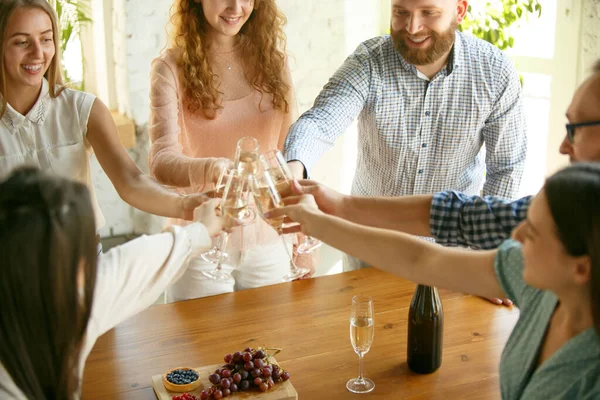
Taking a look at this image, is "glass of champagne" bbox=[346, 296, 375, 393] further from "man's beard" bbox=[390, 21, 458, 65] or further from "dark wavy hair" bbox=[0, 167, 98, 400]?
"man's beard" bbox=[390, 21, 458, 65]

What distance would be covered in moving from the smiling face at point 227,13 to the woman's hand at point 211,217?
1.08m

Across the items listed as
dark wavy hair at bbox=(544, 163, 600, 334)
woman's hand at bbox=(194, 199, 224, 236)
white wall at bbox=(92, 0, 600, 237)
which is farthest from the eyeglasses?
white wall at bbox=(92, 0, 600, 237)

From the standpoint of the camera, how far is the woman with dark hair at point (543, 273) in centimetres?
130

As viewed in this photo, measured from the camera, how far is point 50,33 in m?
2.53

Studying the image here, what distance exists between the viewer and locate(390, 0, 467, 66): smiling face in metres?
2.77

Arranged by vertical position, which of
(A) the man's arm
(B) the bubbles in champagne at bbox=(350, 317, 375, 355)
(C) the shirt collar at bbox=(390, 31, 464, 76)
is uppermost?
(C) the shirt collar at bbox=(390, 31, 464, 76)

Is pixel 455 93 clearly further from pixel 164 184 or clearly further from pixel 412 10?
pixel 164 184

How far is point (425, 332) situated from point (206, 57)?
151 centimetres

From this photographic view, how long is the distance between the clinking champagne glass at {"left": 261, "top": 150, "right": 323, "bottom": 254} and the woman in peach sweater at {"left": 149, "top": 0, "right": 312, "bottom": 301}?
733 millimetres

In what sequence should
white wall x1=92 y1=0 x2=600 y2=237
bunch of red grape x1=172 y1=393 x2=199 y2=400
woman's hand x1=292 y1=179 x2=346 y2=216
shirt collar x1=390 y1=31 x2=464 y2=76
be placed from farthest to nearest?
1. white wall x1=92 y1=0 x2=600 y2=237
2. shirt collar x1=390 y1=31 x2=464 y2=76
3. woman's hand x1=292 y1=179 x2=346 y2=216
4. bunch of red grape x1=172 y1=393 x2=199 y2=400

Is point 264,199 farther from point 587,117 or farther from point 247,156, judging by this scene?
point 587,117

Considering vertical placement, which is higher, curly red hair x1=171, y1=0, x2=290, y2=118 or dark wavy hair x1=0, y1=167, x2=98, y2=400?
curly red hair x1=171, y1=0, x2=290, y2=118

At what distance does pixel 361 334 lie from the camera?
1912mm

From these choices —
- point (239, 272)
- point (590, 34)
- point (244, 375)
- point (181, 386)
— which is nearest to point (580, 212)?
point (244, 375)
